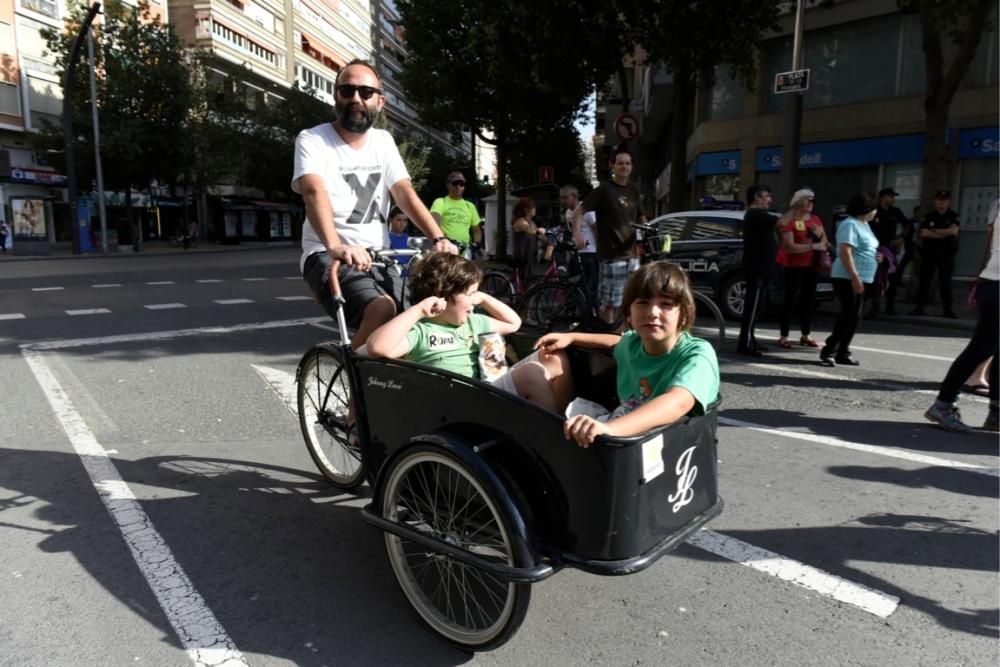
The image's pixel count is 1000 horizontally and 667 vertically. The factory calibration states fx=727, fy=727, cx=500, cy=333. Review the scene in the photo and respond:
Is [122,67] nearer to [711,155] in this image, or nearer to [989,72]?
[711,155]

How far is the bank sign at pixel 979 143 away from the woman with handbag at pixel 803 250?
36.5ft

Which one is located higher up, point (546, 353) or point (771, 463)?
point (546, 353)

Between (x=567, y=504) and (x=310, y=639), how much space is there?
104 cm

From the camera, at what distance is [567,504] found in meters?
2.11

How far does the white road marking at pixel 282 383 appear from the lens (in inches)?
212

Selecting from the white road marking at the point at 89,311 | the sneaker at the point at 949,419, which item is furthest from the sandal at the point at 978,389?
the white road marking at the point at 89,311

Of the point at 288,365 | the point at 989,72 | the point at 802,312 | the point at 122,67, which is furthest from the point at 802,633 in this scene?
the point at 122,67

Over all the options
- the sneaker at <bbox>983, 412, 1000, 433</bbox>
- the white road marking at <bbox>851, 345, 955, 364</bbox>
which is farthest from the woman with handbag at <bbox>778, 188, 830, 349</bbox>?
the sneaker at <bbox>983, 412, 1000, 433</bbox>

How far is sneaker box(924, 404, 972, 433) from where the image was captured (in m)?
4.83

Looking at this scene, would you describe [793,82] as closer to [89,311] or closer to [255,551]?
[89,311]

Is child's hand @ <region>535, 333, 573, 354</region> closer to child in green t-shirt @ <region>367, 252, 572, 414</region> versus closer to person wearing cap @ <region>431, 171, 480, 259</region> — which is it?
child in green t-shirt @ <region>367, 252, 572, 414</region>

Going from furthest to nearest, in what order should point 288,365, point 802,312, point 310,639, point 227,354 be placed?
point 802,312
point 227,354
point 288,365
point 310,639

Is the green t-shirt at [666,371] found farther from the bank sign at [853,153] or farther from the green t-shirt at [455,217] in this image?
the bank sign at [853,153]

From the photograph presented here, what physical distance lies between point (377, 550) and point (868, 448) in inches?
123
